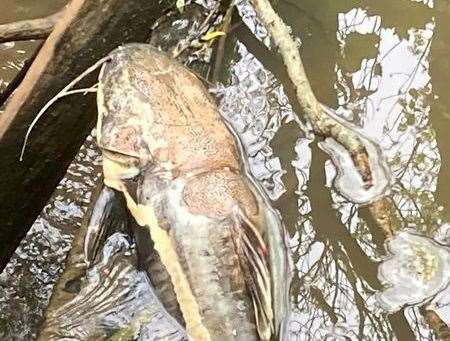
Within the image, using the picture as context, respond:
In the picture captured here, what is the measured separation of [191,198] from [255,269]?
26 cm

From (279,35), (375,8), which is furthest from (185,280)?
(375,8)

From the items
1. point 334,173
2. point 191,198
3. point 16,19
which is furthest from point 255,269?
point 16,19

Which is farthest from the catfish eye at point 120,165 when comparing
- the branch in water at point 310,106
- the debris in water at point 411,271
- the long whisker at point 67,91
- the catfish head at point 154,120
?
the debris in water at point 411,271

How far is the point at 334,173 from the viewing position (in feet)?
9.91

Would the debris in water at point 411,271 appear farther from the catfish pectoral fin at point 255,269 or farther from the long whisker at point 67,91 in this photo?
the long whisker at point 67,91

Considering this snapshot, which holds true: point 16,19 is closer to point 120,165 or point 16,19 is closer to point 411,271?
point 120,165

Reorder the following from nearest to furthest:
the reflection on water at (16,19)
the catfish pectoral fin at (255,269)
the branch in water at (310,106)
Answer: the catfish pectoral fin at (255,269) < the branch in water at (310,106) < the reflection on water at (16,19)

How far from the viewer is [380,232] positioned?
2852 millimetres

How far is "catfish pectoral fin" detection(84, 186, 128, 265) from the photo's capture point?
106 inches

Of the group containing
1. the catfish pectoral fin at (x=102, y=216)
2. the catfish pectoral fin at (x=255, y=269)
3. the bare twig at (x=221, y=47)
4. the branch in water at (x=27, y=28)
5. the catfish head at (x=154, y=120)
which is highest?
the bare twig at (x=221, y=47)

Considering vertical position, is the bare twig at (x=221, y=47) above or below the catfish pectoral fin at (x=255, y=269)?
above

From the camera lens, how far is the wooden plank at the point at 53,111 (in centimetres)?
262

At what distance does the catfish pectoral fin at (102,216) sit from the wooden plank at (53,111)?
0.21 meters

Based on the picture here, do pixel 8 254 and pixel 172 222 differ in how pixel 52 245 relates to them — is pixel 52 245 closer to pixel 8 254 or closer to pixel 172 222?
pixel 8 254
